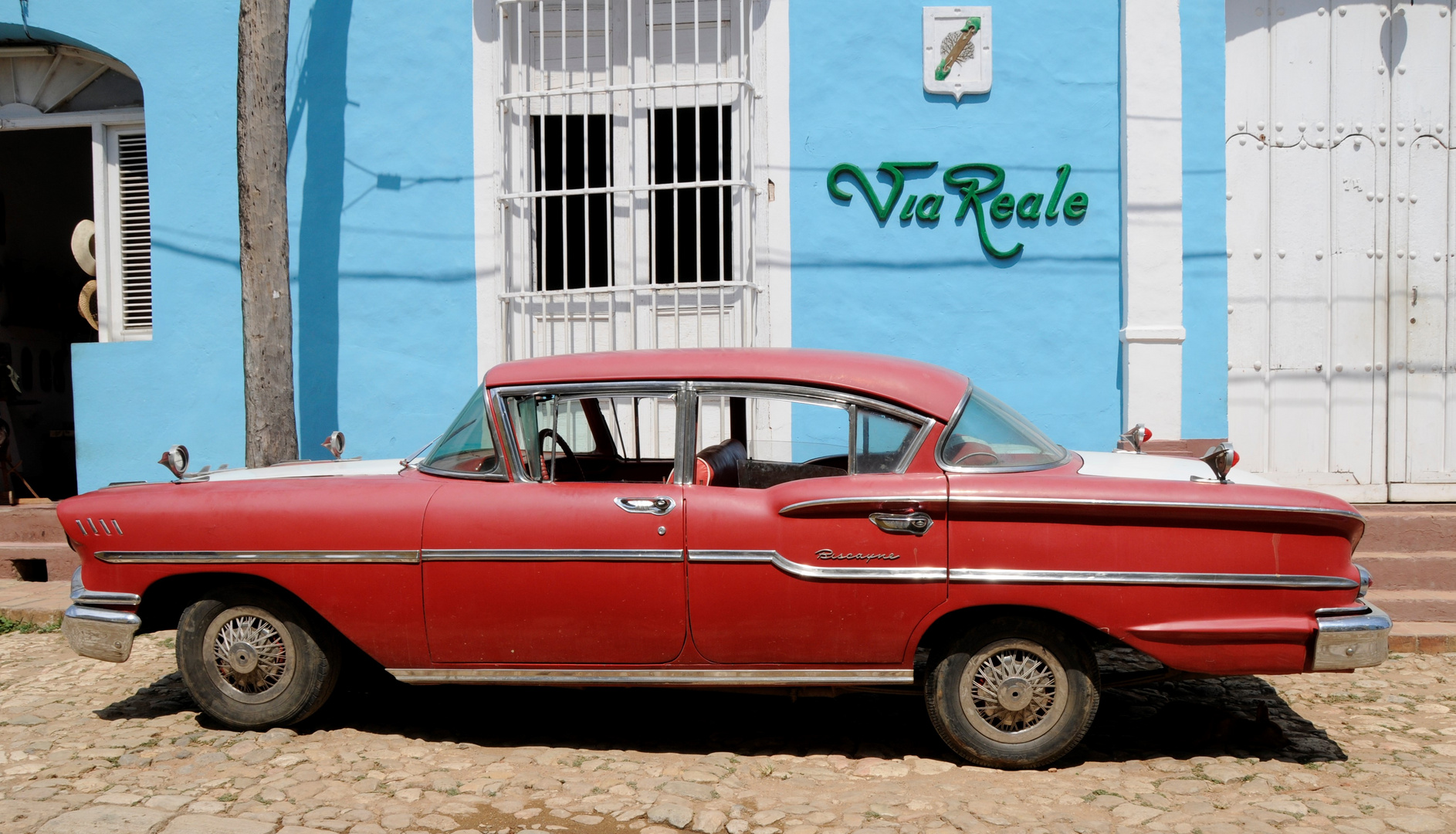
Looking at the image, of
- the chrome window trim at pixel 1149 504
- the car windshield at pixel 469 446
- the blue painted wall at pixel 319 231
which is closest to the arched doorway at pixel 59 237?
the blue painted wall at pixel 319 231

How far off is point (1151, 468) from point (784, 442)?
139 cm

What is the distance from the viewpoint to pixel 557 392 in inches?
164

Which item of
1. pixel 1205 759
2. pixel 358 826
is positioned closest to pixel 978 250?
pixel 1205 759

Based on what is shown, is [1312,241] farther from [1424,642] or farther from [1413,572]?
[1424,642]

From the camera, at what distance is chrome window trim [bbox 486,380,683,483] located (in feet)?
13.3

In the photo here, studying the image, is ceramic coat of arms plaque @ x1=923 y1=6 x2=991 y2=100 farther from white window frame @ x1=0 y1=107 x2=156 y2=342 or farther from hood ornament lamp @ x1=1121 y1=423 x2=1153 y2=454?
white window frame @ x1=0 y1=107 x2=156 y2=342

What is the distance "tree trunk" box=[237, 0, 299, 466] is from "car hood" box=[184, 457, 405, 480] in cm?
173

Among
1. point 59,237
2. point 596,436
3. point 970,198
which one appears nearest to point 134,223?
point 59,237

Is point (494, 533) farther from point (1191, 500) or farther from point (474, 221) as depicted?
point (474, 221)

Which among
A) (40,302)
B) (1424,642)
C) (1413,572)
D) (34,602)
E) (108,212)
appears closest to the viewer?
(1424,642)

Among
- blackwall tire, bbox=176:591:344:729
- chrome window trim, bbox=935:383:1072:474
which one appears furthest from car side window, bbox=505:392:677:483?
blackwall tire, bbox=176:591:344:729

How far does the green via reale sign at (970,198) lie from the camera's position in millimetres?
6762

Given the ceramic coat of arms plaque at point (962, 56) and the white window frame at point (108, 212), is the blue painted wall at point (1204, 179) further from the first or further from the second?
the white window frame at point (108, 212)

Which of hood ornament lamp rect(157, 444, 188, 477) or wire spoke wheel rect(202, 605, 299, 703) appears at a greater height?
hood ornament lamp rect(157, 444, 188, 477)
